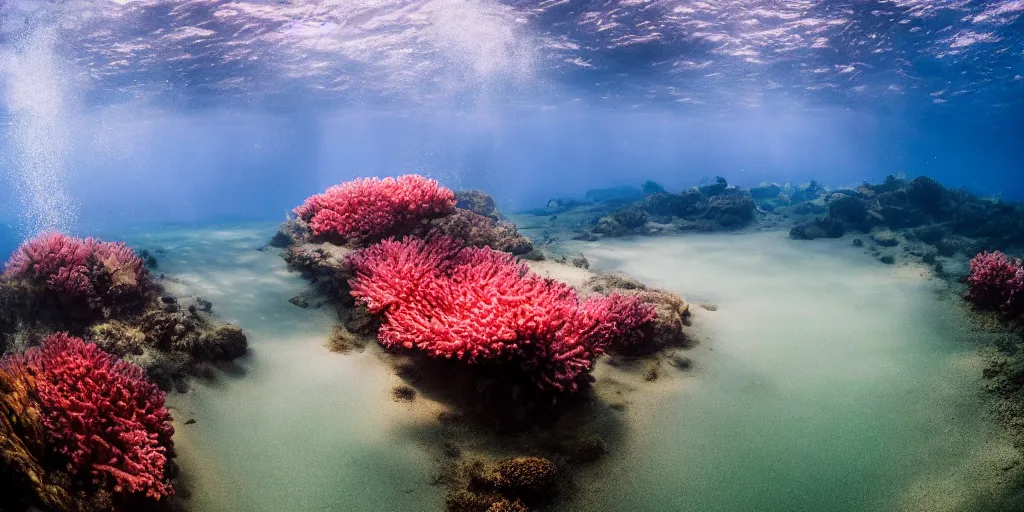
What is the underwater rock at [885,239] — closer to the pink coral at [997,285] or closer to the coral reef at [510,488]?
the pink coral at [997,285]

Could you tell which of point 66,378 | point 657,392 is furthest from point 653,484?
point 66,378

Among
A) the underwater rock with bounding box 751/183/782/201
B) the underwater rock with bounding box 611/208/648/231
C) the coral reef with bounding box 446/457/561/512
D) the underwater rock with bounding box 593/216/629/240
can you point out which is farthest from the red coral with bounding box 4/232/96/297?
the underwater rock with bounding box 751/183/782/201

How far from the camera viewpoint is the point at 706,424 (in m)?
4.23

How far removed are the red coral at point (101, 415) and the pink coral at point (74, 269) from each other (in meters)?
1.74

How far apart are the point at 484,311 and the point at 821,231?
1502 cm

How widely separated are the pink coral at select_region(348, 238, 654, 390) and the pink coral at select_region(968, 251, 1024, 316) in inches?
194

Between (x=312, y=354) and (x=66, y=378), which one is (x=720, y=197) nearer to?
(x=312, y=354)

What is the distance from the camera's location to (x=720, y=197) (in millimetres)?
20078

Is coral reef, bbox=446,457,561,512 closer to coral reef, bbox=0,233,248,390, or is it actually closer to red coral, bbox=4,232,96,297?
coral reef, bbox=0,233,248,390

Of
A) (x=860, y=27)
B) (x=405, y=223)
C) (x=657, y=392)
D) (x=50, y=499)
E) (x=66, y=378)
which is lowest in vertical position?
(x=657, y=392)

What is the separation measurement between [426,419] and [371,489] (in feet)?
2.69

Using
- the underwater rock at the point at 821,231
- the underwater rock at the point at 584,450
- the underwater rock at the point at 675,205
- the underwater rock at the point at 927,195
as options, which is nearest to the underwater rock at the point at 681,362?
the underwater rock at the point at 584,450

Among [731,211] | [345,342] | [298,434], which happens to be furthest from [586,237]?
[298,434]

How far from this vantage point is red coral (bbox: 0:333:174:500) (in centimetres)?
288
